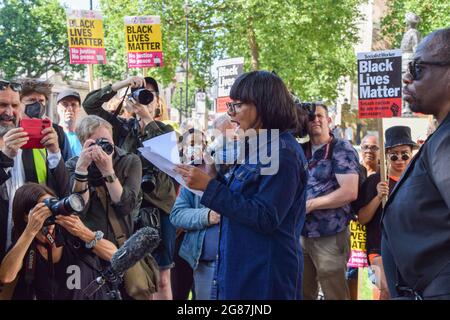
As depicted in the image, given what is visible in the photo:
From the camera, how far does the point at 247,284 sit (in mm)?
2984

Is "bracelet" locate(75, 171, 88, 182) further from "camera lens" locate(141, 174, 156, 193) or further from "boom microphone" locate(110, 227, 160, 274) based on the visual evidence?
"camera lens" locate(141, 174, 156, 193)

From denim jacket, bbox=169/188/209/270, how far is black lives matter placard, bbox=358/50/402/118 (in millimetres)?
2318

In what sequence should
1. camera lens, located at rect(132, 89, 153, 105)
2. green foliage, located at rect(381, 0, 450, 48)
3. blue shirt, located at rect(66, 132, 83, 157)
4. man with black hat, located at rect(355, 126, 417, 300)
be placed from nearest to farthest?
camera lens, located at rect(132, 89, 153, 105), man with black hat, located at rect(355, 126, 417, 300), blue shirt, located at rect(66, 132, 83, 157), green foliage, located at rect(381, 0, 450, 48)

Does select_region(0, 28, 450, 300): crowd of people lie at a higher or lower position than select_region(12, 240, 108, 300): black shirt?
higher

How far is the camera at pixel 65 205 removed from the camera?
351 centimetres

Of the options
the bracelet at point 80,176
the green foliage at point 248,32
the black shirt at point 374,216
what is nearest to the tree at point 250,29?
the green foliage at point 248,32

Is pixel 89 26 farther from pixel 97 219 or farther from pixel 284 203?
pixel 284 203

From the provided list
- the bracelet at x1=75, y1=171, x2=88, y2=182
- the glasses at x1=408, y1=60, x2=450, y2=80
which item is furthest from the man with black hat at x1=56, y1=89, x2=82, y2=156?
the glasses at x1=408, y1=60, x2=450, y2=80

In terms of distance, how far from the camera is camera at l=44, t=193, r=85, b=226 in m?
3.51

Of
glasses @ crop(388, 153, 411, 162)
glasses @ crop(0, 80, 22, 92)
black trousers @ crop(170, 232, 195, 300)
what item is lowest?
black trousers @ crop(170, 232, 195, 300)

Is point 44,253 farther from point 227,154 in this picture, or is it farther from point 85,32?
point 85,32

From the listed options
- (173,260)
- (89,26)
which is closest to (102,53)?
(89,26)

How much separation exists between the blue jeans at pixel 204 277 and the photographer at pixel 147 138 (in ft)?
3.11
